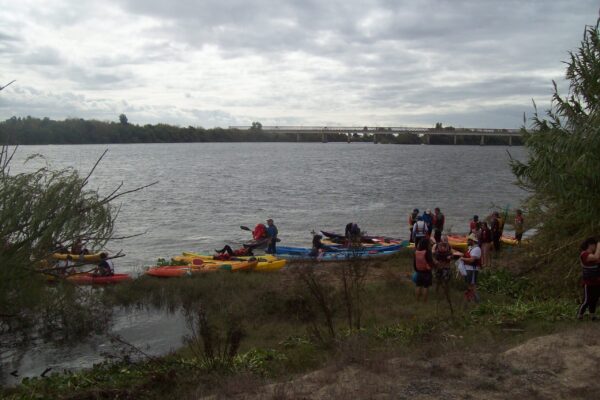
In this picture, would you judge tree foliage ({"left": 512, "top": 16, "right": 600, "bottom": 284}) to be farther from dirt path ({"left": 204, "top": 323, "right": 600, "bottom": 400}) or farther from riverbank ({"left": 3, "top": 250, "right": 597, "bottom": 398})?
dirt path ({"left": 204, "top": 323, "right": 600, "bottom": 400})

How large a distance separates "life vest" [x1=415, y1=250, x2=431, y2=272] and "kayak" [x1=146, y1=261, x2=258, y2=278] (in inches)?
264

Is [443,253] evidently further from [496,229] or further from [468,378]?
[496,229]

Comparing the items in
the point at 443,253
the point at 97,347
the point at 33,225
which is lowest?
the point at 97,347

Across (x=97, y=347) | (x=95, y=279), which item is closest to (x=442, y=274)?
(x=97, y=347)

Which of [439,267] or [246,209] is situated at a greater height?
[439,267]

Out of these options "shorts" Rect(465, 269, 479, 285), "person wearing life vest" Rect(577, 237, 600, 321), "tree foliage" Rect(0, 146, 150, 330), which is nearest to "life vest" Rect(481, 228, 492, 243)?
"shorts" Rect(465, 269, 479, 285)

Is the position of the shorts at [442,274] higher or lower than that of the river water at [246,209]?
higher

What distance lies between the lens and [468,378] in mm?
6039

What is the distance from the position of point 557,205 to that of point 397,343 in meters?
6.78

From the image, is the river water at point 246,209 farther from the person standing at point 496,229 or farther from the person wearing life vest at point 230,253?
the person wearing life vest at point 230,253

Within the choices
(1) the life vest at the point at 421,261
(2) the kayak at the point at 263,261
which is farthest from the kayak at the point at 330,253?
(1) the life vest at the point at 421,261

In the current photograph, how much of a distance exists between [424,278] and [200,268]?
Result: 763 cm

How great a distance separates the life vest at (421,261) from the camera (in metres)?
11.3

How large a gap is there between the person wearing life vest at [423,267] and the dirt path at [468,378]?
13.7 feet
